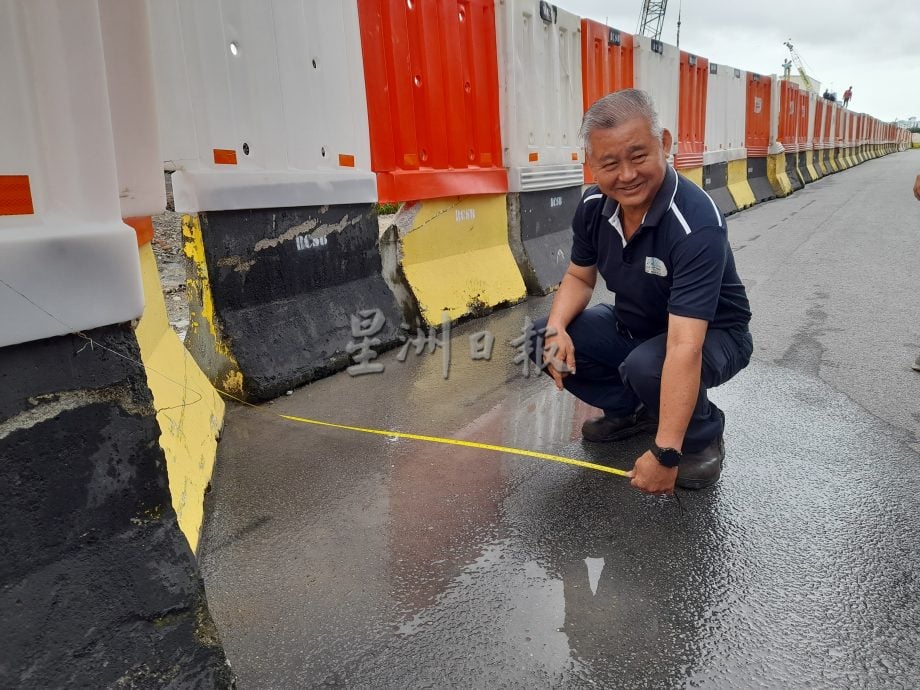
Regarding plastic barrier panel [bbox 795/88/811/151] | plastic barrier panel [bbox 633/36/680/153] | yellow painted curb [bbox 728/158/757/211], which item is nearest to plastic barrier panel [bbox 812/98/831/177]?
plastic barrier panel [bbox 795/88/811/151]

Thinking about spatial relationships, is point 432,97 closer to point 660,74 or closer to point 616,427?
point 616,427

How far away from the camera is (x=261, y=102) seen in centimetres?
336

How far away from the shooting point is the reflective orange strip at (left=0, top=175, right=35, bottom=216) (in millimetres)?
1196

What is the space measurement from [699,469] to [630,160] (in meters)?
1.15

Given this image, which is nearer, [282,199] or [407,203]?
[282,199]

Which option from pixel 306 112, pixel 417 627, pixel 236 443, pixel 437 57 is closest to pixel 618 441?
pixel 417 627

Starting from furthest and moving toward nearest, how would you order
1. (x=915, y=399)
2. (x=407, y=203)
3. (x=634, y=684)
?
(x=407, y=203)
(x=915, y=399)
(x=634, y=684)

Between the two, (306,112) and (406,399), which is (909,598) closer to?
(406,399)

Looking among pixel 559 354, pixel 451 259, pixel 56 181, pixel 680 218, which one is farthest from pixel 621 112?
pixel 451 259

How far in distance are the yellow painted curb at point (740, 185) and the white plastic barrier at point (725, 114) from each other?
220 mm

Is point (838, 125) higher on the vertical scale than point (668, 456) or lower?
higher

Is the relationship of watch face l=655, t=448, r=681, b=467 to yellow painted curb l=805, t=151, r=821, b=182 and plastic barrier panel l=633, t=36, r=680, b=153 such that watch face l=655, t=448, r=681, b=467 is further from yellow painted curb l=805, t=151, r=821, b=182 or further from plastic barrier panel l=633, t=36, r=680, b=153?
yellow painted curb l=805, t=151, r=821, b=182

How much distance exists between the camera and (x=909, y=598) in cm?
185

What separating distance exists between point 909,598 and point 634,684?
861mm
